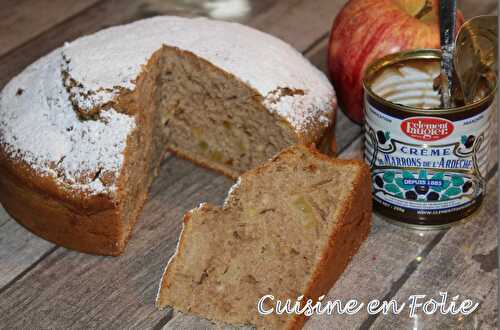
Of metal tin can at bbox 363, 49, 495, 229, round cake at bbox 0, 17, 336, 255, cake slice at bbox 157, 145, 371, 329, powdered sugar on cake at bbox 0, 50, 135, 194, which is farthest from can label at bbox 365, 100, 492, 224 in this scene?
powdered sugar on cake at bbox 0, 50, 135, 194

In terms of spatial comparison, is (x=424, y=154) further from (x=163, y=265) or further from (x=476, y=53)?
(x=163, y=265)

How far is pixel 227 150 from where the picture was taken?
9.95ft

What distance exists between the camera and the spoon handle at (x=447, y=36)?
259cm

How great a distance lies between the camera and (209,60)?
2.85 metres

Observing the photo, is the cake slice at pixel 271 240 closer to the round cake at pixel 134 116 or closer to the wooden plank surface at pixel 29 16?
the round cake at pixel 134 116

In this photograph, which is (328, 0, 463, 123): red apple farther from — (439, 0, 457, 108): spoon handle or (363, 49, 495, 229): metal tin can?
(439, 0, 457, 108): spoon handle

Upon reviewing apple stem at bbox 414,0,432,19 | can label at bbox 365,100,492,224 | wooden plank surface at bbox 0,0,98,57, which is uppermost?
apple stem at bbox 414,0,432,19

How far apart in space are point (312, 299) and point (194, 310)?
0.36 metres

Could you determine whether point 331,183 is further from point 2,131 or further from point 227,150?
point 2,131

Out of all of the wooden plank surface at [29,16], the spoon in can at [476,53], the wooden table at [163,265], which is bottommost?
the wooden table at [163,265]

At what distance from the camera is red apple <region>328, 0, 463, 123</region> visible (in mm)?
2920

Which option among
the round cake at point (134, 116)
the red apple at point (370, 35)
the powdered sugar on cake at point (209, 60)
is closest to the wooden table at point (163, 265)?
the round cake at point (134, 116)

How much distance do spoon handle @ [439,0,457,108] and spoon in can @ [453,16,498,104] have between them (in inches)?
1.0

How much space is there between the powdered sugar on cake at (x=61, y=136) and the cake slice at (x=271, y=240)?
35 centimetres
